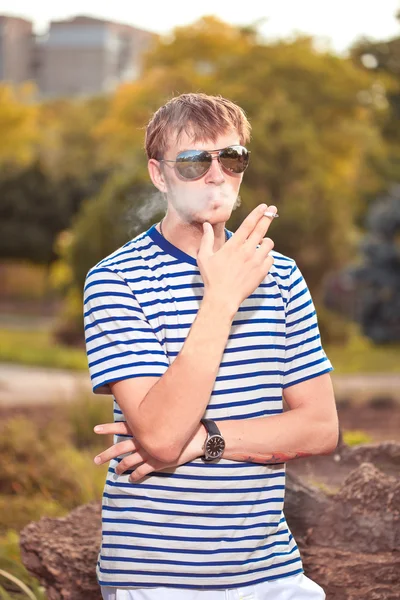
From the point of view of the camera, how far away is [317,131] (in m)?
30.1

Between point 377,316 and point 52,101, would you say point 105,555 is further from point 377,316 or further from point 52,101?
point 52,101

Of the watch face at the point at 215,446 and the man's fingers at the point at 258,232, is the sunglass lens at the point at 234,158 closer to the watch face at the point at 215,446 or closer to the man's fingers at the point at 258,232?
the man's fingers at the point at 258,232

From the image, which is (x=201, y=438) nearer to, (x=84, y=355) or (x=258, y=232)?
(x=258, y=232)

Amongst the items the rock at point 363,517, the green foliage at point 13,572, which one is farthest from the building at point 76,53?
the rock at point 363,517

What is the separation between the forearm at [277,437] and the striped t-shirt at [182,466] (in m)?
0.02

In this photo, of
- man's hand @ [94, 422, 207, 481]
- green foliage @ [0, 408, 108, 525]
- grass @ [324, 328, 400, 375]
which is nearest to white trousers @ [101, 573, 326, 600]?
man's hand @ [94, 422, 207, 481]

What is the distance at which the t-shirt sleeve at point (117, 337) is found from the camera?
1.96 m

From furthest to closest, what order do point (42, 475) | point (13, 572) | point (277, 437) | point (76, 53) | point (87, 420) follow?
point (76, 53)
point (87, 420)
point (42, 475)
point (13, 572)
point (277, 437)

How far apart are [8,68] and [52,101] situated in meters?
39.0

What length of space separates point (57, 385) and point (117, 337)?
10525mm

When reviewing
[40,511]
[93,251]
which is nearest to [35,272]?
[93,251]

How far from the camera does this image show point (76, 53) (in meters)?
107

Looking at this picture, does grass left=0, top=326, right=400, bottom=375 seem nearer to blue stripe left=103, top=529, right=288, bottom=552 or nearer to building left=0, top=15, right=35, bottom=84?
blue stripe left=103, top=529, right=288, bottom=552

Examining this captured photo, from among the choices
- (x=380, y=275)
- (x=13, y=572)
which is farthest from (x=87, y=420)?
(x=380, y=275)
